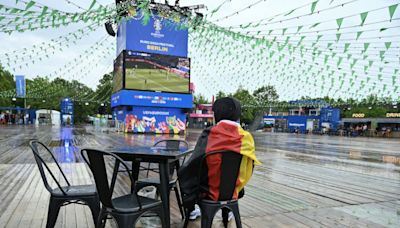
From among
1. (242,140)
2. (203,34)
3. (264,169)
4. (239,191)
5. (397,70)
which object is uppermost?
(203,34)

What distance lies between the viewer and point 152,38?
797 inches

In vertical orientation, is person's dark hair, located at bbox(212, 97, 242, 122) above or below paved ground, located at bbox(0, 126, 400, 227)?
above

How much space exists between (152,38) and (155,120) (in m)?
5.47

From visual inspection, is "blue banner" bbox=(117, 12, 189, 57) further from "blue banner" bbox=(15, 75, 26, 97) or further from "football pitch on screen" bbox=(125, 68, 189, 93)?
"blue banner" bbox=(15, 75, 26, 97)

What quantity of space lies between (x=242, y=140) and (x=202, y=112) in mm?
48758

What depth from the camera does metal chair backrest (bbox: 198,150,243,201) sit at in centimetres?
225

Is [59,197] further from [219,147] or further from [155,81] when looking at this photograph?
[155,81]

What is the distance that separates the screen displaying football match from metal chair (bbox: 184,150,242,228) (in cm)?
1794

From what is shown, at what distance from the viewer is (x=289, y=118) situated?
4231cm

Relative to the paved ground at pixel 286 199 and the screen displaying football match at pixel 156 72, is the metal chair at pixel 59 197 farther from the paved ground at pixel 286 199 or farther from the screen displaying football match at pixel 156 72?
the screen displaying football match at pixel 156 72

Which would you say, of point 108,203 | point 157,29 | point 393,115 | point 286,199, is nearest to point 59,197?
point 108,203

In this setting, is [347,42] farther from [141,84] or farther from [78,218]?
[141,84]

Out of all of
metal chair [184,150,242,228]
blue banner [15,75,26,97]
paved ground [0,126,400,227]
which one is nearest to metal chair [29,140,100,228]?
paved ground [0,126,400,227]

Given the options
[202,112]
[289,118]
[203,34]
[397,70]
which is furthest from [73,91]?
[397,70]
